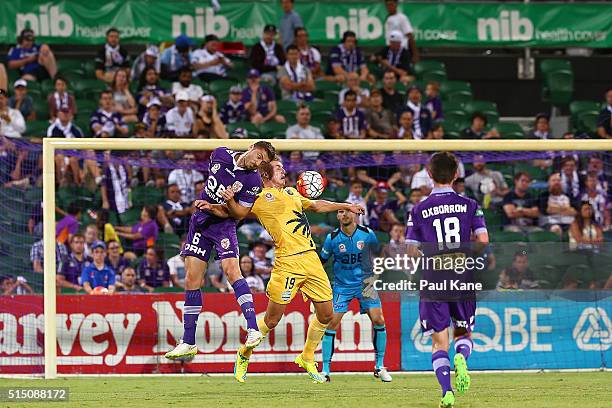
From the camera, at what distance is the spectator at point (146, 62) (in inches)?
784

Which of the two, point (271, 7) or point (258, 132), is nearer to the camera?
point (258, 132)

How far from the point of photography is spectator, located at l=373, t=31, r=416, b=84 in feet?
69.1

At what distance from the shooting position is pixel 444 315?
9.70 meters

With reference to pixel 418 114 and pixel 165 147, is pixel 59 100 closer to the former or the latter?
pixel 165 147

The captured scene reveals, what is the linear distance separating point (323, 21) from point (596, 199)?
6754 millimetres

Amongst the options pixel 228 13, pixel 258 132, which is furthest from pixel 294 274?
pixel 228 13

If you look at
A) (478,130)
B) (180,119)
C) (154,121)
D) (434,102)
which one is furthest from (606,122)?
(154,121)

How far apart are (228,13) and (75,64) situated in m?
2.83

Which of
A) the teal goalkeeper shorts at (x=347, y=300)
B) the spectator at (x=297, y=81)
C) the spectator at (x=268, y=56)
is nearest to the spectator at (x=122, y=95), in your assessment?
the spectator at (x=268, y=56)

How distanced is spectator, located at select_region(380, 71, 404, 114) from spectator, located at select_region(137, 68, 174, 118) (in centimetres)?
362

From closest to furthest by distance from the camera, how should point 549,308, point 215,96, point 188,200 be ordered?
point 549,308 → point 188,200 → point 215,96

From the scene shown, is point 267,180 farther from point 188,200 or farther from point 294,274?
point 188,200

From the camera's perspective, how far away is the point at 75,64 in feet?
68.1

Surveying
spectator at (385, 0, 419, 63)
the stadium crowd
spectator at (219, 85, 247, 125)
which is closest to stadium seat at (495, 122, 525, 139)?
the stadium crowd
